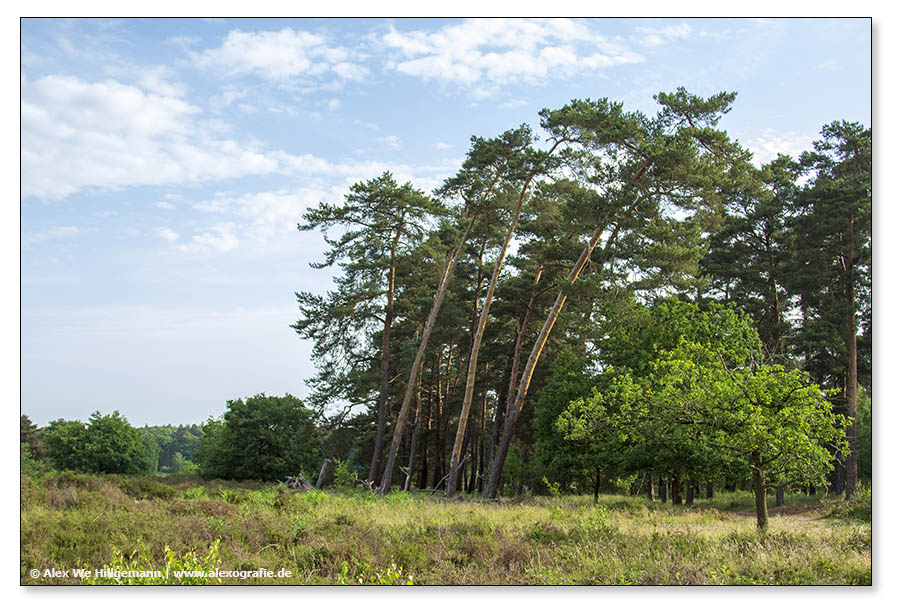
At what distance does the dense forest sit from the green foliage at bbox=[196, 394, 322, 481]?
0.33ft

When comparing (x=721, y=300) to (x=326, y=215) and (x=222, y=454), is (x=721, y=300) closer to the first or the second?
(x=326, y=215)

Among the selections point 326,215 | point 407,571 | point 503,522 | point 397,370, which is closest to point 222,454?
point 397,370

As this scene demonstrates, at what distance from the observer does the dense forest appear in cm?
1328

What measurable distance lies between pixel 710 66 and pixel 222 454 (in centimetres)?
2627

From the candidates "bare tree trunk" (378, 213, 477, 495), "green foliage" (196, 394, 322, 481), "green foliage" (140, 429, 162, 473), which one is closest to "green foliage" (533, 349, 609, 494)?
"bare tree trunk" (378, 213, 477, 495)

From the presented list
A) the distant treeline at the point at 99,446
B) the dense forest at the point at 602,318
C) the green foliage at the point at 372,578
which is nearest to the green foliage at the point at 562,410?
the dense forest at the point at 602,318

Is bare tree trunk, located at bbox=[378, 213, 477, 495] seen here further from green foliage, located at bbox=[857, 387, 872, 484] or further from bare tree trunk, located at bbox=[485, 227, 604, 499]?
green foliage, located at bbox=[857, 387, 872, 484]

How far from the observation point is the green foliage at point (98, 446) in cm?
2456

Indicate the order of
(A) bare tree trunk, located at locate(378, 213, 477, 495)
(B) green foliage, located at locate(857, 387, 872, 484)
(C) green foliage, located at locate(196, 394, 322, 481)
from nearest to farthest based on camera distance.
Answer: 1. (B) green foliage, located at locate(857, 387, 872, 484)
2. (A) bare tree trunk, located at locate(378, 213, 477, 495)
3. (C) green foliage, located at locate(196, 394, 322, 481)

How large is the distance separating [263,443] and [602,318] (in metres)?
17.0

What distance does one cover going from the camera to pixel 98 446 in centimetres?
2527

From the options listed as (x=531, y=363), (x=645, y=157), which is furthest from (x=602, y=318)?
(x=645, y=157)

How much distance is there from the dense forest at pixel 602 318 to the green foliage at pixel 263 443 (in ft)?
A: 0.33
